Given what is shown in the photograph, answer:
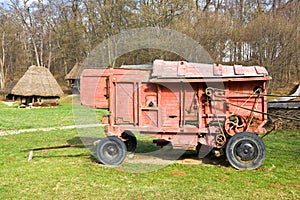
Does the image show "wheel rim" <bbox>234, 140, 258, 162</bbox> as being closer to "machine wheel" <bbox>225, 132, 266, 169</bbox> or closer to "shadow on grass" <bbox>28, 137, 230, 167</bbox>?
"machine wheel" <bbox>225, 132, 266, 169</bbox>

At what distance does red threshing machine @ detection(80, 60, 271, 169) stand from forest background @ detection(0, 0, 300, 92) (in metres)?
15.0

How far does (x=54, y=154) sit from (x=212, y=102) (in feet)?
16.1

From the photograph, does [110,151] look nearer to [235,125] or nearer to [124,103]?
[124,103]

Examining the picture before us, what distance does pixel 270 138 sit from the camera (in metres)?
11.7

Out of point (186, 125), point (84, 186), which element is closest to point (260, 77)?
point (186, 125)

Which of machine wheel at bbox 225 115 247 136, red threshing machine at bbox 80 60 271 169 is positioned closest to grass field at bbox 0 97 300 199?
red threshing machine at bbox 80 60 271 169

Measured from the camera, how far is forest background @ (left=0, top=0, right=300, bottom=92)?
2542cm

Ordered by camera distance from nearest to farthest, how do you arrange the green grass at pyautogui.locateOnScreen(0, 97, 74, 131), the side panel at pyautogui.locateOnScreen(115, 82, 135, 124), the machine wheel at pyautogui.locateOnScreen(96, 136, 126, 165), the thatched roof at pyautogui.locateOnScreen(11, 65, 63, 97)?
the machine wheel at pyautogui.locateOnScreen(96, 136, 126, 165) < the side panel at pyautogui.locateOnScreen(115, 82, 135, 124) < the green grass at pyautogui.locateOnScreen(0, 97, 74, 131) < the thatched roof at pyautogui.locateOnScreen(11, 65, 63, 97)

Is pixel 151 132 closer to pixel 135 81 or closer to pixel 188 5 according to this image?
pixel 135 81

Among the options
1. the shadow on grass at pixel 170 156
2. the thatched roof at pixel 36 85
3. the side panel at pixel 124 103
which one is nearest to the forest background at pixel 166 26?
the thatched roof at pixel 36 85

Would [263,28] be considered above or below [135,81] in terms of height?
above

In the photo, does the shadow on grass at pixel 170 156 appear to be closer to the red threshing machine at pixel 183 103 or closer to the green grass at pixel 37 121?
the red threshing machine at pixel 183 103

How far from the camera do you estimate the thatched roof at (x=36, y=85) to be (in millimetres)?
27953

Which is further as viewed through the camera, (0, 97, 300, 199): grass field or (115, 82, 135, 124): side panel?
(115, 82, 135, 124): side panel
